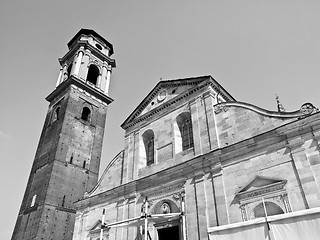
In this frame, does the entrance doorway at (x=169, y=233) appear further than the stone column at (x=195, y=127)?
No

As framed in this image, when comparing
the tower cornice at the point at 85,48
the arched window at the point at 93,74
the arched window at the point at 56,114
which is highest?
the tower cornice at the point at 85,48

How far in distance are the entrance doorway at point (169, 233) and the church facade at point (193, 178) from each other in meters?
0.07

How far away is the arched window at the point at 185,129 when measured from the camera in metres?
13.7

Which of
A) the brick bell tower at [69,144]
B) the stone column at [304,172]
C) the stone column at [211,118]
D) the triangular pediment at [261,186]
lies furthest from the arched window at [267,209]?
the brick bell tower at [69,144]

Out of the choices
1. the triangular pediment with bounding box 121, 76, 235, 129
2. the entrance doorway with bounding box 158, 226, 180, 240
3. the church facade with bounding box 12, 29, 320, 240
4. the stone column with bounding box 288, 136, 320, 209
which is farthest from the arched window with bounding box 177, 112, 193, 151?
the stone column with bounding box 288, 136, 320, 209

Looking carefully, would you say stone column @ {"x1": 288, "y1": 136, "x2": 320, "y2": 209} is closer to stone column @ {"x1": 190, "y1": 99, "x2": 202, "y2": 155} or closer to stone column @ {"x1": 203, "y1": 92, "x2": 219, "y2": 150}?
stone column @ {"x1": 203, "y1": 92, "x2": 219, "y2": 150}

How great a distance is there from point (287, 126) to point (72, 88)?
71.4 ft

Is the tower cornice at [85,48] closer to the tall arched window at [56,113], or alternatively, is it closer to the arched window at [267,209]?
the tall arched window at [56,113]

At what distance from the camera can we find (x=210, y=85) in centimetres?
1394

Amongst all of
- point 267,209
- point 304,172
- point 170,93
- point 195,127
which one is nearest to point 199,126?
point 195,127

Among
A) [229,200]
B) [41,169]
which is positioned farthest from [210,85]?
[41,169]

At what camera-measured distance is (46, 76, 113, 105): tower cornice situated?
1059 inches

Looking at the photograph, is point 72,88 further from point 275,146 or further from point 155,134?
point 275,146

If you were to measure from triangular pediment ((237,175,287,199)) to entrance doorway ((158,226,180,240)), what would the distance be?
370 centimetres
